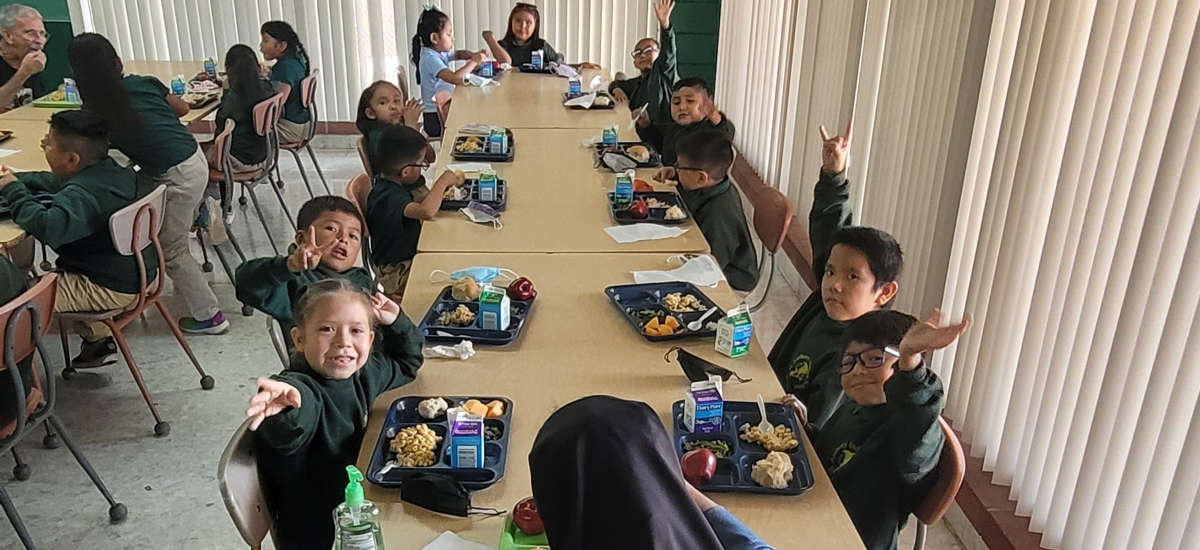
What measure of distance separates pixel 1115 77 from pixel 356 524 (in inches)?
79.6

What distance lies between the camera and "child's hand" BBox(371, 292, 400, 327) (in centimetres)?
211

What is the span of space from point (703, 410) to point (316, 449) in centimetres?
83

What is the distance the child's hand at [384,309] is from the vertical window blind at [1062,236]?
175cm

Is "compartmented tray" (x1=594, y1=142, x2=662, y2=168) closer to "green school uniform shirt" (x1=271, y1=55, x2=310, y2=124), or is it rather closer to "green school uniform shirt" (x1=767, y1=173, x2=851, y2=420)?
"green school uniform shirt" (x1=767, y1=173, x2=851, y2=420)

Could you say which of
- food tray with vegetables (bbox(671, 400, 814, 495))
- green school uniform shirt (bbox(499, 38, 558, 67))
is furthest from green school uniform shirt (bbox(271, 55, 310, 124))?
food tray with vegetables (bbox(671, 400, 814, 495))

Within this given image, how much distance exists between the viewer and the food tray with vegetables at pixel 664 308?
2.43 metres

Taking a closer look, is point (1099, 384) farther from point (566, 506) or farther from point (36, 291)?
point (36, 291)

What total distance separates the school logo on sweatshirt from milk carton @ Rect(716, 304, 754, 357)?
0.39 metres

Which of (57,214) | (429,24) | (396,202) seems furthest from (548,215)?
(429,24)

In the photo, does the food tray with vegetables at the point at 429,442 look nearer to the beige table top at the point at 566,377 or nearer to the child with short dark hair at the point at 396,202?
the beige table top at the point at 566,377

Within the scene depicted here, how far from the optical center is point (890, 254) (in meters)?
2.33

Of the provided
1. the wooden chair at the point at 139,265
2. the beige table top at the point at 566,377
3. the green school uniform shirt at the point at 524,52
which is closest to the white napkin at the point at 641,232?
the beige table top at the point at 566,377

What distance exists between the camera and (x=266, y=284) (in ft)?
8.59

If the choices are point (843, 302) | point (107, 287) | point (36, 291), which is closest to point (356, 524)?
point (843, 302)
